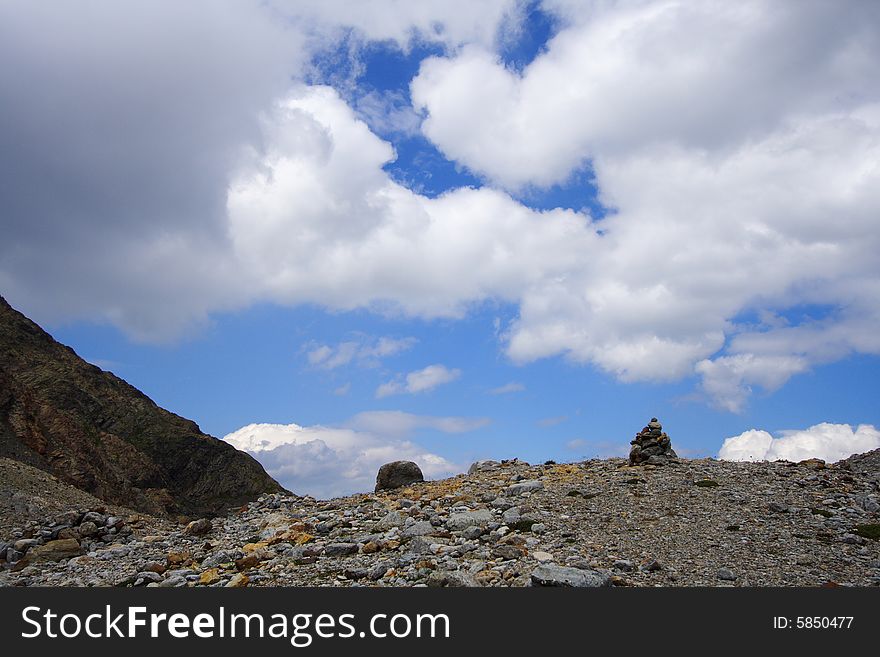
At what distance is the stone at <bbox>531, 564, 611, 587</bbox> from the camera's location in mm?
20609

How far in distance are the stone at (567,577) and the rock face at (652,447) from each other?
734 inches

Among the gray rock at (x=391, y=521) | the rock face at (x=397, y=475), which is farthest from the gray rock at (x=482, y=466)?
the gray rock at (x=391, y=521)

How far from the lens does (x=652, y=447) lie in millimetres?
39375

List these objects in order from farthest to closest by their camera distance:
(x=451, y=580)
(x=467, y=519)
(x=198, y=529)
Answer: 1. (x=198, y=529)
2. (x=467, y=519)
3. (x=451, y=580)

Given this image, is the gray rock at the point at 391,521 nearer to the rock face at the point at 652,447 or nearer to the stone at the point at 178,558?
the stone at the point at 178,558

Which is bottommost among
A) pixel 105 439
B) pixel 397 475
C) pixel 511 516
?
pixel 511 516

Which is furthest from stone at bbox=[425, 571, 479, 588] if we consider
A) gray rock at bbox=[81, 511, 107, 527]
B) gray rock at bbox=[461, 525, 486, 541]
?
gray rock at bbox=[81, 511, 107, 527]

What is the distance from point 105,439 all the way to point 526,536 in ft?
346

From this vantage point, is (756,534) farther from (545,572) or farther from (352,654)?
(352,654)

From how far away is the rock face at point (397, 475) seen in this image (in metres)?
41.8

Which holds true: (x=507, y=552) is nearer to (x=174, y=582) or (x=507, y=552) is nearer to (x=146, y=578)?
(x=174, y=582)

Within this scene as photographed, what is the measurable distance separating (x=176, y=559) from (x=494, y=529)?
1343cm

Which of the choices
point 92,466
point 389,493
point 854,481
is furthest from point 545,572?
point 92,466

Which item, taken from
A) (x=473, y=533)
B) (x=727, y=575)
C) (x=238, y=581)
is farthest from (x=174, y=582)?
(x=727, y=575)
